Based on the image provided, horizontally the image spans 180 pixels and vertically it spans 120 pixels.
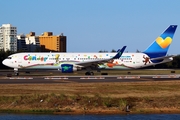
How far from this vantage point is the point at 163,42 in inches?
3066

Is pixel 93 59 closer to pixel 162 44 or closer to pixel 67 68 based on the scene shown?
pixel 67 68

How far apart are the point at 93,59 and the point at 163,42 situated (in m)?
13.7

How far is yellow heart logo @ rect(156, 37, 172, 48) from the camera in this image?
3061 inches

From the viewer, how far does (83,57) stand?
7394cm

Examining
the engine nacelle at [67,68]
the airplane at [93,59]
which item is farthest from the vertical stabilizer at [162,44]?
the engine nacelle at [67,68]

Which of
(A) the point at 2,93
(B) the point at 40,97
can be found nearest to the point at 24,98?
(B) the point at 40,97

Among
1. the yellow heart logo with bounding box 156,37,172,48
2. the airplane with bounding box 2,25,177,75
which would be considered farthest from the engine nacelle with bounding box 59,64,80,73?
the yellow heart logo with bounding box 156,37,172,48

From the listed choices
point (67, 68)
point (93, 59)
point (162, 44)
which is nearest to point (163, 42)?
point (162, 44)

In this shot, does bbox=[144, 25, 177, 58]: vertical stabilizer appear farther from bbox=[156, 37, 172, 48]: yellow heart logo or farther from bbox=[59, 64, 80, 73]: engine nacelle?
bbox=[59, 64, 80, 73]: engine nacelle

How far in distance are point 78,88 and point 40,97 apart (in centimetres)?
851

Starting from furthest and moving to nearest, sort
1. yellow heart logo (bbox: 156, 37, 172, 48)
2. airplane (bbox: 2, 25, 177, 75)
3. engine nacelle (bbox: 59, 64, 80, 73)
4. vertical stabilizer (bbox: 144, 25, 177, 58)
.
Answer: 1. yellow heart logo (bbox: 156, 37, 172, 48)
2. vertical stabilizer (bbox: 144, 25, 177, 58)
3. airplane (bbox: 2, 25, 177, 75)
4. engine nacelle (bbox: 59, 64, 80, 73)

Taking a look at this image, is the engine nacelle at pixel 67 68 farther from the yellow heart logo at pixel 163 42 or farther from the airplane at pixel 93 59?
the yellow heart logo at pixel 163 42

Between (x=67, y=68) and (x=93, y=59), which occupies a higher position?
(x=93, y=59)

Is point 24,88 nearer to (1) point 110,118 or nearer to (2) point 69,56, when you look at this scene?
(1) point 110,118
